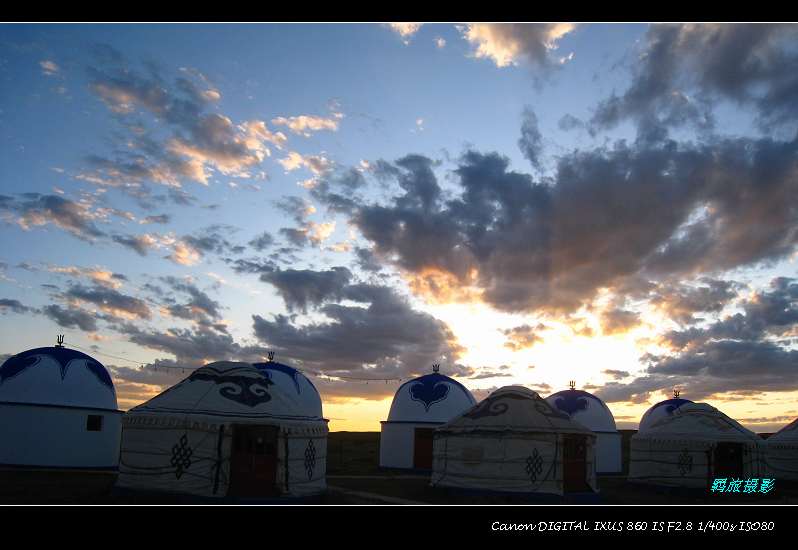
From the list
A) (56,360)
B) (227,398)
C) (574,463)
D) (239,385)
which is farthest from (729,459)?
(56,360)

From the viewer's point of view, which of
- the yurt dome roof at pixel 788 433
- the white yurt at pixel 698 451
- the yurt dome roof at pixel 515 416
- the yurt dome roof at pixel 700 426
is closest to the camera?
the yurt dome roof at pixel 515 416

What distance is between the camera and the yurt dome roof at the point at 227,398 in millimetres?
14383

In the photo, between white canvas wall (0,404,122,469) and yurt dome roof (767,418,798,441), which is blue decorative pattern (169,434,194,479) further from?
yurt dome roof (767,418,798,441)

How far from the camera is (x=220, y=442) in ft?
45.5

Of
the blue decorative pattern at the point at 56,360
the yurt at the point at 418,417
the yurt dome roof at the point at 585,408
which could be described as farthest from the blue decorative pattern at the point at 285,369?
the yurt dome roof at the point at 585,408

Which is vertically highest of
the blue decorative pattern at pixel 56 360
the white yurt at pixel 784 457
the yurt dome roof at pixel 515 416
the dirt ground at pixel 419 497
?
the blue decorative pattern at pixel 56 360

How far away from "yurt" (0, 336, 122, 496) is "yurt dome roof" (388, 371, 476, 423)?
11811 millimetres

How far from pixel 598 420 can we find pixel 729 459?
9.03 m

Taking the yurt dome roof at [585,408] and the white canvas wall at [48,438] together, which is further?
the yurt dome roof at [585,408]

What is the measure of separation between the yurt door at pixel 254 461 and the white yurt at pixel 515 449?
577 cm

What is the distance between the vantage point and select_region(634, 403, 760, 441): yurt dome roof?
69.6 ft

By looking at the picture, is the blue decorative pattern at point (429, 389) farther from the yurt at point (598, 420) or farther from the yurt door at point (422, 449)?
the yurt at point (598, 420)
